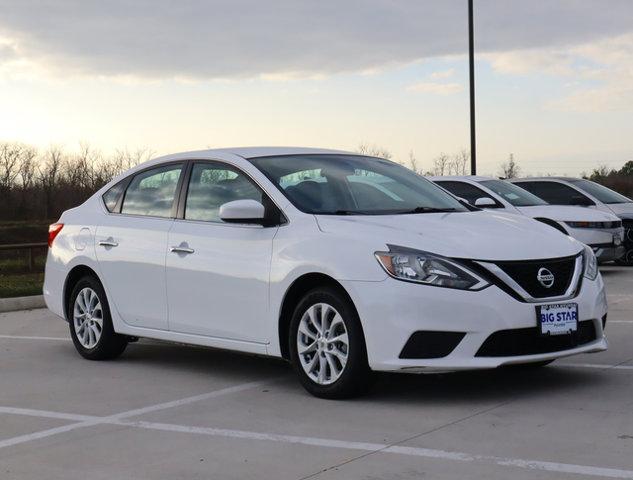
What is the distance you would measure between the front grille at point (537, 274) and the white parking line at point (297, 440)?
1.54 metres

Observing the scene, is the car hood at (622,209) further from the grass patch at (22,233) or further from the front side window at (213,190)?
the grass patch at (22,233)

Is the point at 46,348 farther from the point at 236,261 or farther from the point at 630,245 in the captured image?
the point at 630,245

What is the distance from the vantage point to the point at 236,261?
733 centimetres

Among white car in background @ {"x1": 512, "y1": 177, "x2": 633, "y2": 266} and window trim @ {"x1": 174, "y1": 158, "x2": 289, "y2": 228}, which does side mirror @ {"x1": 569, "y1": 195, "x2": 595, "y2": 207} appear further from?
window trim @ {"x1": 174, "y1": 158, "x2": 289, "y2": 228}

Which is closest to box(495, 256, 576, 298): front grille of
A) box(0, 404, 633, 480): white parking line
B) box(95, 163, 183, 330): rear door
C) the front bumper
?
the front bumper

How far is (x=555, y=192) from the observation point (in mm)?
18219

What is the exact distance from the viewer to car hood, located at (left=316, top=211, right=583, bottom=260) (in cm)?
646

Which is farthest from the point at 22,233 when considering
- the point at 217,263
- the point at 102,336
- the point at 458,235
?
the point at 458,235

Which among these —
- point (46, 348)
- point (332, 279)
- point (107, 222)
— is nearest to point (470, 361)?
point (332, 279)

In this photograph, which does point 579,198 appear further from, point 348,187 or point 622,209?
point 348,187

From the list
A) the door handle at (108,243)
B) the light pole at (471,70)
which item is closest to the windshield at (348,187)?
the door handle at (108,243)

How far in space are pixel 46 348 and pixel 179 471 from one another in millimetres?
5080

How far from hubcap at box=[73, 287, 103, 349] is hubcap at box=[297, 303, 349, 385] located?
98.7 inches

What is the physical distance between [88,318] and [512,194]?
9180 mm
